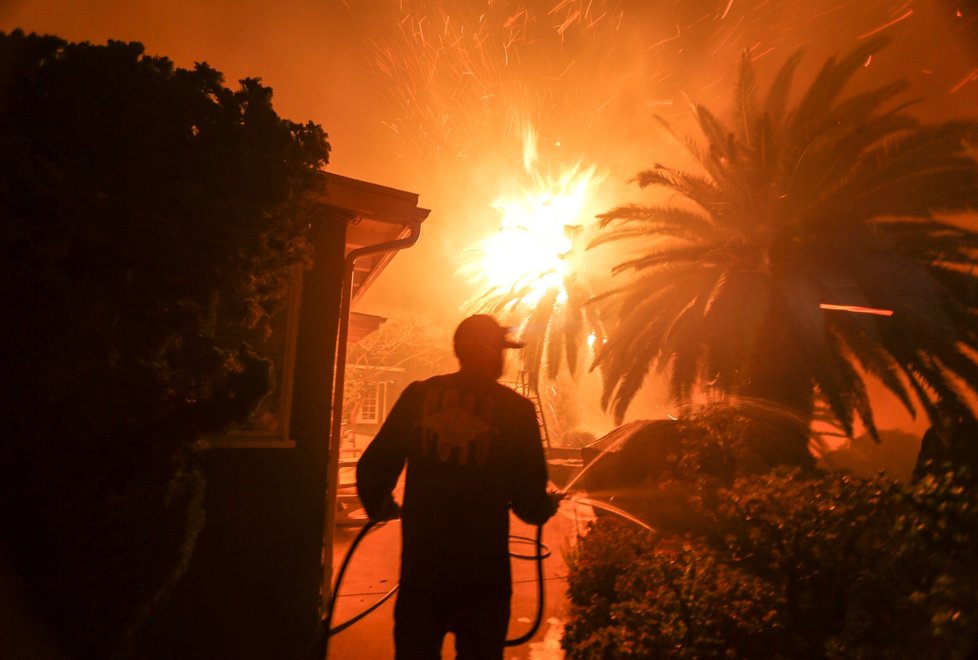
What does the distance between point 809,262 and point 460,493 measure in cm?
960

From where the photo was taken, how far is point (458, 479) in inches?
94.2

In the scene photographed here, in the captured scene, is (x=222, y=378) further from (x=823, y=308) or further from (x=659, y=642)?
(x=823, y=308)

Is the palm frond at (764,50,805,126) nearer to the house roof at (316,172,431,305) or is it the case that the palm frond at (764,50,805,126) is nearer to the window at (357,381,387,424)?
the house roof at (316,172,431,305)

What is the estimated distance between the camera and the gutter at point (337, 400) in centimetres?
489

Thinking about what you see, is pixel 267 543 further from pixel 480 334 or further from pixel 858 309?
pixel 858 309

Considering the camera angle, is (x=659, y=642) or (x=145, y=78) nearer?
(x=145, y=78)

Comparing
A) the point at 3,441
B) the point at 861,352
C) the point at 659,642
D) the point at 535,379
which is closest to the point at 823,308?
the point at 861,352

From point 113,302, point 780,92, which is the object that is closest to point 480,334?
point 113,302

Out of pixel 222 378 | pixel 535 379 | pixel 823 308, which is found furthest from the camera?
pixel 535 379

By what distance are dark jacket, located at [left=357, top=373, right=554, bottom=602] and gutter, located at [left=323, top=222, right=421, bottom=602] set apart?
2557 mm

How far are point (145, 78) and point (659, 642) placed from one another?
454 centimetres

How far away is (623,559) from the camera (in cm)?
490

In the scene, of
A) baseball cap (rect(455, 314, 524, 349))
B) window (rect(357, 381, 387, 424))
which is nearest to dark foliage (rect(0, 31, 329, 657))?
baseball cap (rect(455, 314, 524, 349))

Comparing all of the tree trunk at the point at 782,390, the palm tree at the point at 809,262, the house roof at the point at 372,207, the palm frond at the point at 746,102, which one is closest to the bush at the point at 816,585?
the house roof at the point at 372,207
